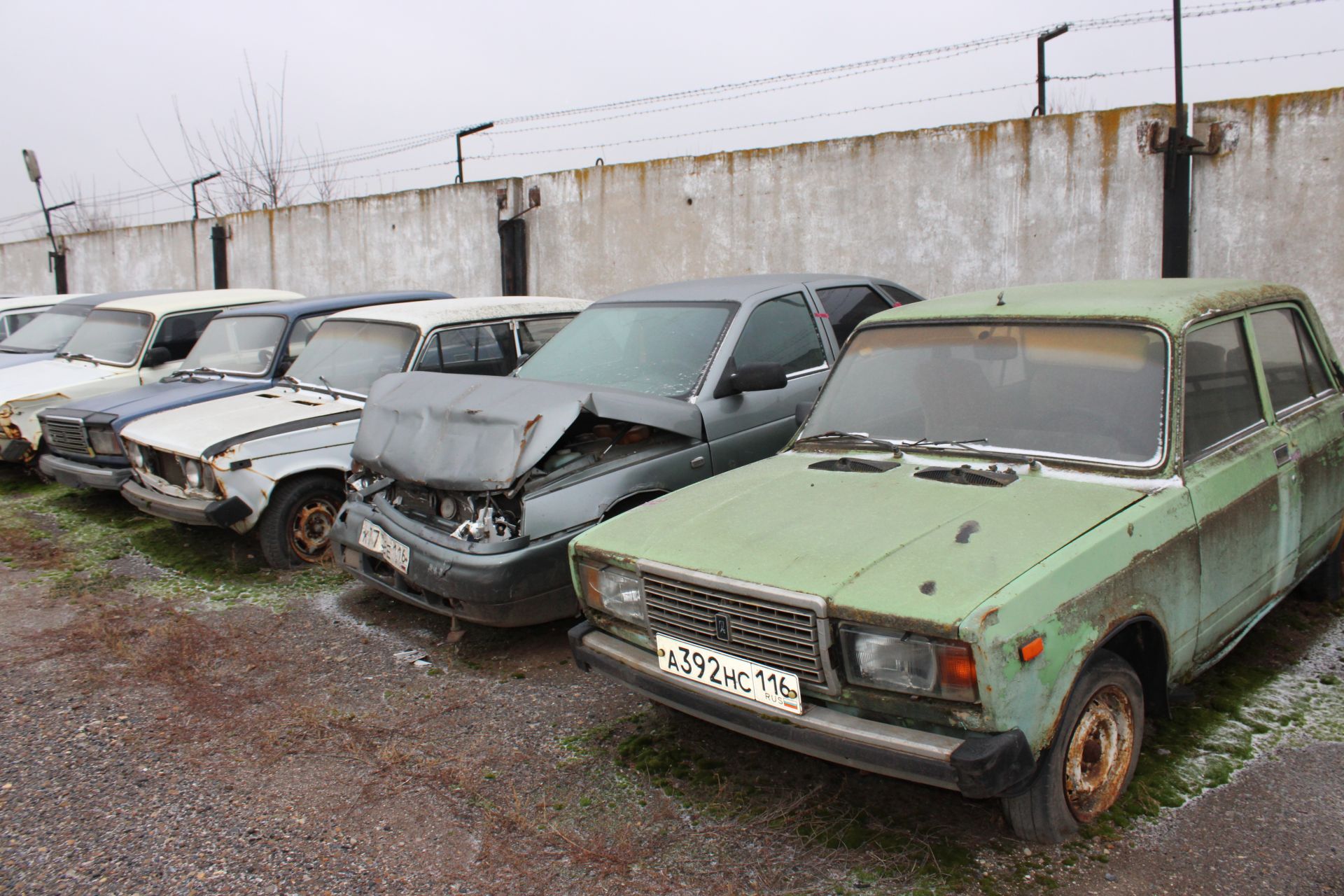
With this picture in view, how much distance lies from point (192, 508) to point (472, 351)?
78.5 inches

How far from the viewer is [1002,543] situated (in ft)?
8.87

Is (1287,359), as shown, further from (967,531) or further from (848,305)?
(848,305)

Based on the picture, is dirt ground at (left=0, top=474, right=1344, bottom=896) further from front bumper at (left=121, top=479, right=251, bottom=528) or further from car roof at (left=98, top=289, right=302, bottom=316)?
car roof at (left=98, top=289, right=302, bottom=316)

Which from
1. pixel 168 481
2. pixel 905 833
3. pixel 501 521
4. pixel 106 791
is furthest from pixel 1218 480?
pixel 168 481

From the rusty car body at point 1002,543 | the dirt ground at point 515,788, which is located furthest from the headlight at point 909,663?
the dirt ground at point 515,788

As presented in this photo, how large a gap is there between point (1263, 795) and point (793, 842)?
1539mm

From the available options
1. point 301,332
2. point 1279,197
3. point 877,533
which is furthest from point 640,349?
point 1279,197

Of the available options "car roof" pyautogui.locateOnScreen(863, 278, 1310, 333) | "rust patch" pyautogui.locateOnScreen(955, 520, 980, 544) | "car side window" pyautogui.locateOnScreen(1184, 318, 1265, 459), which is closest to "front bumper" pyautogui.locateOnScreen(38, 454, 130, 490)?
"car roof" pyautogui.locateOnScreen(863, 278, 1310, 333)

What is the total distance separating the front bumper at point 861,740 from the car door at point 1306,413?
216cm

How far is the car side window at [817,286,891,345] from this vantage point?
18.8 feet

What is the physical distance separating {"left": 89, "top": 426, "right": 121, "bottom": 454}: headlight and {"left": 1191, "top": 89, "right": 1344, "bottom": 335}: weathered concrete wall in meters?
8.19

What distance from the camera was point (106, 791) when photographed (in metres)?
3.38

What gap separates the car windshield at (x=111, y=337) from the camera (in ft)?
28.5

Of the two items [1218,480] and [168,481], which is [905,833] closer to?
[1218,480]
